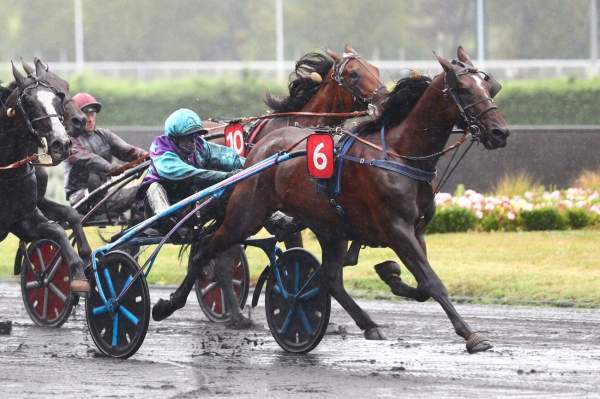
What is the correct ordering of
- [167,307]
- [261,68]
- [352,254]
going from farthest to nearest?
[261,68] → [352,254] → [167,307]

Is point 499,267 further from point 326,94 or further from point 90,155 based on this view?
point 90,155

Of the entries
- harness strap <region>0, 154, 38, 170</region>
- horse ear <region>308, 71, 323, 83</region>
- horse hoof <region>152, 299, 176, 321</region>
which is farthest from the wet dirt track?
horse ear <region>308, 71, 323, 83</region>

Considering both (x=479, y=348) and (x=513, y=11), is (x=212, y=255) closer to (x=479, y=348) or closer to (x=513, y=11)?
(x=479, y=348)

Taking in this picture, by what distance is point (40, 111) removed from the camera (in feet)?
31.5

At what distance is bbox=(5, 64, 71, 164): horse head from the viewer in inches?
370

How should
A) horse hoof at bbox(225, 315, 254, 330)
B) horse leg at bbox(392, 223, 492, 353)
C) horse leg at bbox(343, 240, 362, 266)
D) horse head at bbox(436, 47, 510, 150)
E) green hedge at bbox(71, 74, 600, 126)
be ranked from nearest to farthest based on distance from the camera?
horse leg at bbox(392, 223, 492, 353), horse head at bbox(436, 47, 510, 150), horse leg at bbox(343, 240, 362, 266), horse hoof at bbox(225, 315, 254, 330), green hedge at bbox(71, 74, 600, 126)

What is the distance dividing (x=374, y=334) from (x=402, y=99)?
4.86 ft

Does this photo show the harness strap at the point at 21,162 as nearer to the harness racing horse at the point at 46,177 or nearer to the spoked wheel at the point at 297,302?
the harness racing horse at the point at 46,177

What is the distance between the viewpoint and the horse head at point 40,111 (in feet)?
30.9

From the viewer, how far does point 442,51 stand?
1585 inches

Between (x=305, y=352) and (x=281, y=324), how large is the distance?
0.93ft

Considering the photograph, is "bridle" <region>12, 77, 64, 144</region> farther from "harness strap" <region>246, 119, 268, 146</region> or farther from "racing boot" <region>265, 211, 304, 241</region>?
"harness strap" <region>246, 119, 268, 146</region>

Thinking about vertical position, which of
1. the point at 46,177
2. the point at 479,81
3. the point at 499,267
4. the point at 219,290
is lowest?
the point at 499,267

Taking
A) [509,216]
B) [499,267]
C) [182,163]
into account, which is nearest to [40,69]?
[182,163]
